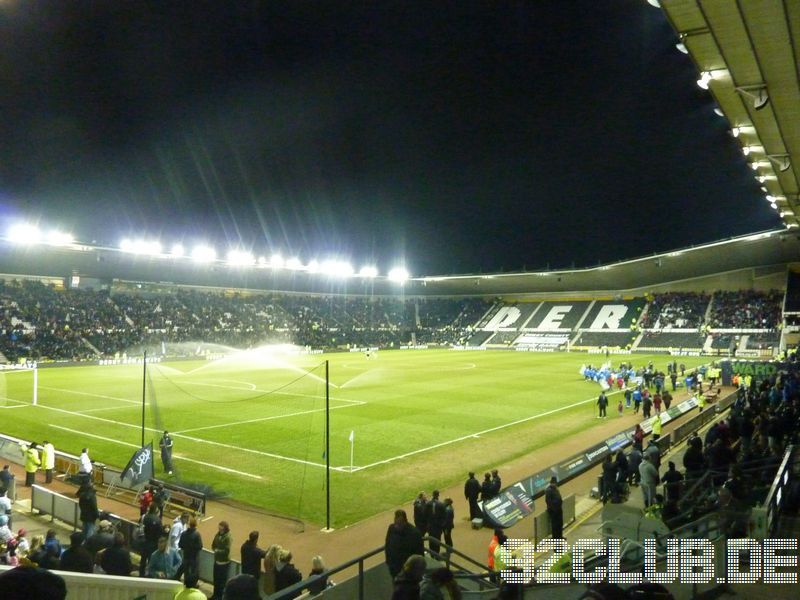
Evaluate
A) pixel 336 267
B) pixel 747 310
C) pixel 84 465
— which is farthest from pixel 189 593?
pixel 336 267

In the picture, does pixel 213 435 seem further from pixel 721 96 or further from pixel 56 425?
pixel 721 96

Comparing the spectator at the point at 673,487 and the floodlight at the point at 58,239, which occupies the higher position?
the floodlight at the point at 58,239

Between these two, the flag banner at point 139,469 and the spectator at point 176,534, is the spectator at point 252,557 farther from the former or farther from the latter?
the flag banner at point 139,469

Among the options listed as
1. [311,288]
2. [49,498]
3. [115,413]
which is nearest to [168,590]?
[49,498]

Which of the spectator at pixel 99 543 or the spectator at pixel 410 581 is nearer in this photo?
the spectator at pixel 410 581

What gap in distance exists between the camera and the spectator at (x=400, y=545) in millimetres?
7301

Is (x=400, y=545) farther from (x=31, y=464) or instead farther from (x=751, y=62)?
(x=31, y=464)

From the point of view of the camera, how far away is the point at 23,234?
54062mm

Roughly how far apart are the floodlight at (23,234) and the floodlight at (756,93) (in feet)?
189

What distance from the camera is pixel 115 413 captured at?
27.2 m

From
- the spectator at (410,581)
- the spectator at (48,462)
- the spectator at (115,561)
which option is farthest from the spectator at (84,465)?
the spectator at (410,581)

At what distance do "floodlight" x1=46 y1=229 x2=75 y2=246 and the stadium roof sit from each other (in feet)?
185

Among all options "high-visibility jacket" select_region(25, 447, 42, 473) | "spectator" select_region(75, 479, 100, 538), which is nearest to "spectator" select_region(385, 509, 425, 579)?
"spectator" select_region(75, 479, 100, 538)

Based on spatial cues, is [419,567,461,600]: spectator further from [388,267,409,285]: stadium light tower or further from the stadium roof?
[388,267,409,285]: stadium light tower
